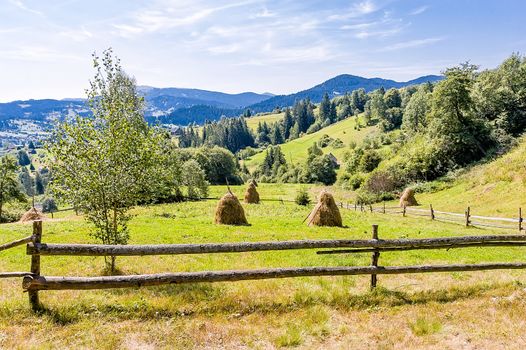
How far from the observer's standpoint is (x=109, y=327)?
7.57 metres

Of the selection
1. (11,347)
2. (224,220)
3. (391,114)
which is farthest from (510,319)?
(391,114)

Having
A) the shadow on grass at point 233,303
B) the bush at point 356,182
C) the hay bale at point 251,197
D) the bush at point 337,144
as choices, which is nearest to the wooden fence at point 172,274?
the shadow on grass at point 233,303

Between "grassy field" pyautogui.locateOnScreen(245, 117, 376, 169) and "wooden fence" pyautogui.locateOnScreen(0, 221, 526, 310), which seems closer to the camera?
"wooden fence" pyautogui.locateOnScreen(0, 221, 526, 310)

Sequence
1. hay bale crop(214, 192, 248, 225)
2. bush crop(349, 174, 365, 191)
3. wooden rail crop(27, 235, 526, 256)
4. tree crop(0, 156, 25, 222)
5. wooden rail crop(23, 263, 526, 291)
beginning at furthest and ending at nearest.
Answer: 1. bush crop(349, 174, 365, 191)
2. tree crop(0, 156, 25, 222)
3. hay bale crop(214, 192, 248, 225)
4. wooden rail crop(27, 235, 526, 256)
5. wooden rail crop(23, 263, 526, 291)

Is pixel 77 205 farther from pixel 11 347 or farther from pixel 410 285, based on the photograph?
pixel 410 285

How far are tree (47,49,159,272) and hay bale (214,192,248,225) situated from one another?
14.7m

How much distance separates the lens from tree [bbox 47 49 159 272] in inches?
443

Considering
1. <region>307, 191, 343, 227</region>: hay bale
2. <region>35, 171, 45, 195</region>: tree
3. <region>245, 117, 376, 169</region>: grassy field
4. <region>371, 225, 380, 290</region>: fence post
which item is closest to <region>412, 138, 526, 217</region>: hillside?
<region>307, 191, 343, 227</region>: hay bale

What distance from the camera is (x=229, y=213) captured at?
88.5 ft

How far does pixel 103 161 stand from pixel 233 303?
6.08 meters

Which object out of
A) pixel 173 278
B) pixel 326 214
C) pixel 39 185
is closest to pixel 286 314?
pixel 173 278

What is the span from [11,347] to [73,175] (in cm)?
575

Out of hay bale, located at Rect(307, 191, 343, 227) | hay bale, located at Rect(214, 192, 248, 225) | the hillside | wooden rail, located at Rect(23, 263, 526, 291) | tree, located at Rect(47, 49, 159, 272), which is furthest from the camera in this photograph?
the hillside

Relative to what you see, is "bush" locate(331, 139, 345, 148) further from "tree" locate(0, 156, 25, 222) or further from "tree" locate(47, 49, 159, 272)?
"tree" locate(47, 49, 159, 272)
